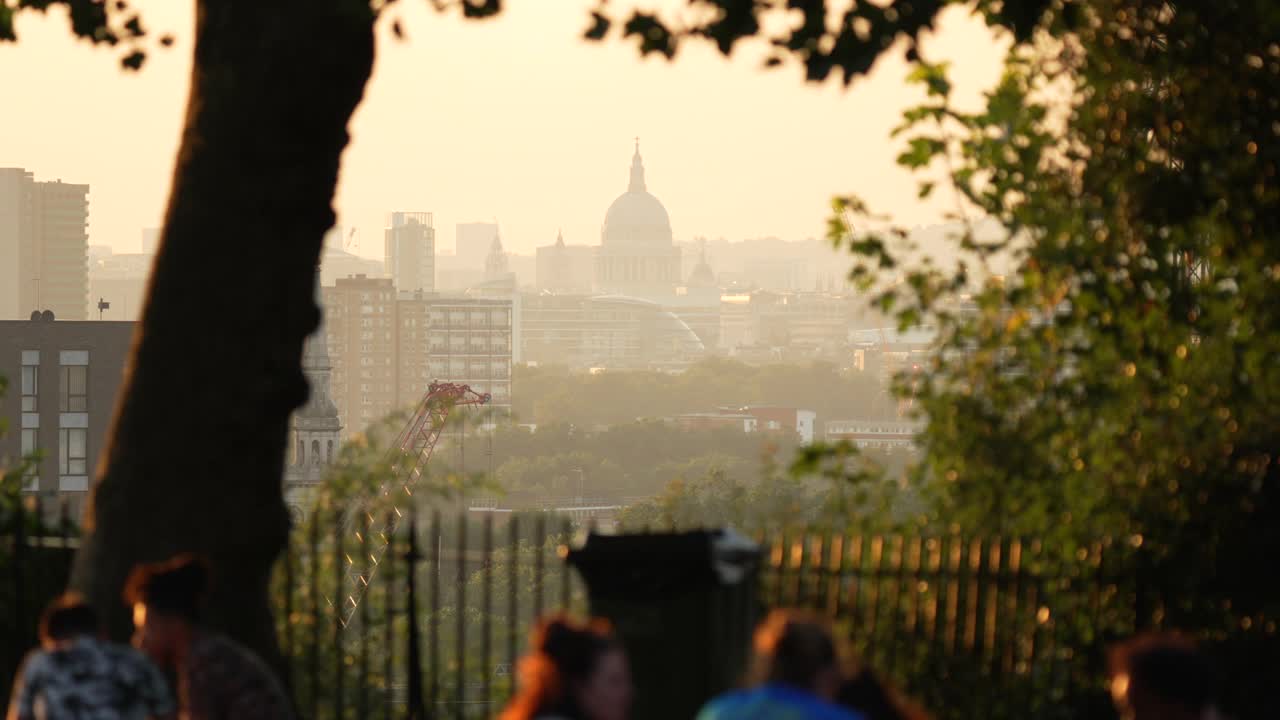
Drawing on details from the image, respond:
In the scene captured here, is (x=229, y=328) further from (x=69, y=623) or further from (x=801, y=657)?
(x=801, y=657)

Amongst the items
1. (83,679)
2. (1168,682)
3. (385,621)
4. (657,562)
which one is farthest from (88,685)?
(385,621)

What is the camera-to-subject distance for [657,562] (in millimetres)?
7934

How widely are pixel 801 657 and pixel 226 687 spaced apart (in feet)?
6.81

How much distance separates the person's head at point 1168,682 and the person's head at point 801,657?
0.78 m

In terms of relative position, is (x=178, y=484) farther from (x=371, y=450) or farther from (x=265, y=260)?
(x=371, y=450)

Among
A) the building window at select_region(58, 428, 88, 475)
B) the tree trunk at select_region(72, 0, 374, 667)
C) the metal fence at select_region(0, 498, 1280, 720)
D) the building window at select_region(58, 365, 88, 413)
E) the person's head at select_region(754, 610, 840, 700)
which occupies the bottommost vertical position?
the building window at select_region(58, 428, 88, 475)

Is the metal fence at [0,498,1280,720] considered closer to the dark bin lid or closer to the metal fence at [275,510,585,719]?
the metal fence at [275,510,585,719]

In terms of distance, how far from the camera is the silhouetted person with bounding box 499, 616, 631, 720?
5.33m

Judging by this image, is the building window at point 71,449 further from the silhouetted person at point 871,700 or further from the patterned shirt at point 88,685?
the silhouetted person at point 871,700

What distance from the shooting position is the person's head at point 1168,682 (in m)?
5.19

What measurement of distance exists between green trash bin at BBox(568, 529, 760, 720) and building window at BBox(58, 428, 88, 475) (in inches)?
3149

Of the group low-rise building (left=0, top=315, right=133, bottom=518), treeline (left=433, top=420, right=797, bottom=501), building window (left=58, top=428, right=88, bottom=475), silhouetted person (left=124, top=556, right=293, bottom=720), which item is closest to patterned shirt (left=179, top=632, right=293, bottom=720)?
silhouetted person (left=124, top=556, right=293, bottom=720)

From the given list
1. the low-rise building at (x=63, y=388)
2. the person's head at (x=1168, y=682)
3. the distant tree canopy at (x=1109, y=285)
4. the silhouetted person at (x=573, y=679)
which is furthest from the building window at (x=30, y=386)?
the person's head at (x=1168, y=682)

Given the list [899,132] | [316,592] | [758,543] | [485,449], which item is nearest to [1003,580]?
[758,543]
